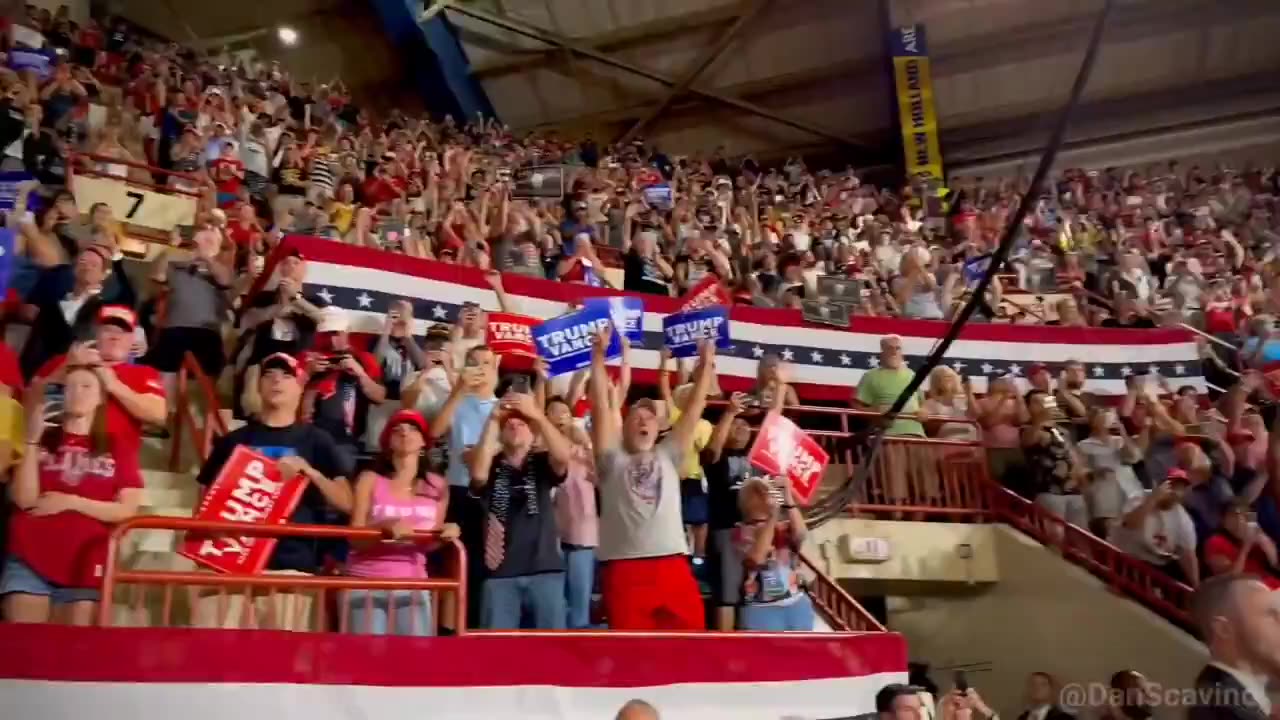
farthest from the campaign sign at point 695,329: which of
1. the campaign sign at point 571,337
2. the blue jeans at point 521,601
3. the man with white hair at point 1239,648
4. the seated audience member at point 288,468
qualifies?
the man with white hair at point 1239,648

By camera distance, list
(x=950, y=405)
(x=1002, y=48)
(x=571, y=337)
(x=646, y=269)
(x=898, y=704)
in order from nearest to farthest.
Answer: (x=898, y=704), (x=571, y=337), (x=950, y=405), (x=646, y=269), (x=1002, y=48)

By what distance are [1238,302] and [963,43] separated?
6947 millimetres

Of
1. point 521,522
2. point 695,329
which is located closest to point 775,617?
point 521,522

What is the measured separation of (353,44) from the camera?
16.4 meters

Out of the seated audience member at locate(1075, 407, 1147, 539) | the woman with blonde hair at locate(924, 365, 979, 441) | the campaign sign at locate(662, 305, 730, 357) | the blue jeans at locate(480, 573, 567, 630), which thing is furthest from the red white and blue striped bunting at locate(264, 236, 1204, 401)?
the blue jeans at locate(480, 573, 567, 630)

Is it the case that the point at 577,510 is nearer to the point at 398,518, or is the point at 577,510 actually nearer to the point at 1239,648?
the point at 398,518

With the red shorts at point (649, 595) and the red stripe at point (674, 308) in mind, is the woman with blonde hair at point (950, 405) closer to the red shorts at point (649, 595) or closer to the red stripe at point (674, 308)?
the red stripe at point (674, 308)

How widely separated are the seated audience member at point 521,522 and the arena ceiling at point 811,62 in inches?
480

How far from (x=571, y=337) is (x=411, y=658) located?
1769mm

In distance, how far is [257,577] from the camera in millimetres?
3611

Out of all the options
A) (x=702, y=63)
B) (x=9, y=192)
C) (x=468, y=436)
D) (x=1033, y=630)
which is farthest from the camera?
(x=702, y=63)

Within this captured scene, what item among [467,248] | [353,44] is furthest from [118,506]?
[353,44]

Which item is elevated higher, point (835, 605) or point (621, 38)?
point (621, 38)

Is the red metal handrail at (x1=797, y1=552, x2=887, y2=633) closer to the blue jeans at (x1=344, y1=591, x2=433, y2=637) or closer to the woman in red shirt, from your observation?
the blue jeans at (x1=344, y1=591, x2=433, y2=637)
